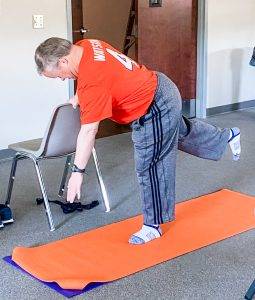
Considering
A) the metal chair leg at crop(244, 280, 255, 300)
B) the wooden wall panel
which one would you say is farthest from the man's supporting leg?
the wooden wall panel

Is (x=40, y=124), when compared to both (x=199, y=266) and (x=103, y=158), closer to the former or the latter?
(x=103, y=158)

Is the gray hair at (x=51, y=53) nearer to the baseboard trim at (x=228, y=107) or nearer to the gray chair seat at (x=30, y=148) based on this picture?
the gray chair seat at (x=30, y=148)

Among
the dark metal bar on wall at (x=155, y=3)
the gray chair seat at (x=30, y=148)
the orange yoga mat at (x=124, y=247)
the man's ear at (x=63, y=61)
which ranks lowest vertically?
the orange yoga mat at (x=124, y=247)

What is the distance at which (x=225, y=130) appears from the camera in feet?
10.8

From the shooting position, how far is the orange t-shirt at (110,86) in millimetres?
2400

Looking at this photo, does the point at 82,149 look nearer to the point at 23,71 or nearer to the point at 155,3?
the point at 23,71

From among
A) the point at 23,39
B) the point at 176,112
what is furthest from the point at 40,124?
the point at 176,112

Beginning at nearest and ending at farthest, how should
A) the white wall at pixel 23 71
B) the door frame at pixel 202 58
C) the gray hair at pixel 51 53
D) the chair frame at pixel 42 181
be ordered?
the gray hair at pixel 51 53
the chair frame at pixel 42 181
the white wall at pixel 23 71
the door frame at pixel 202 58

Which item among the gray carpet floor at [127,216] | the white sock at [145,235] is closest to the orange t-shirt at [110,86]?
the white sock at [145,235]

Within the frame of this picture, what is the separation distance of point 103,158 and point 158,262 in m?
2.15

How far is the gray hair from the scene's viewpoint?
2475 millimetres

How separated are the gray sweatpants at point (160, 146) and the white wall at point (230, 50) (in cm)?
350

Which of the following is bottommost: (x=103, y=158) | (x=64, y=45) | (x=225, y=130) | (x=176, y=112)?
(x=103, y=158)

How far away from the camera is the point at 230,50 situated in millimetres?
6508
